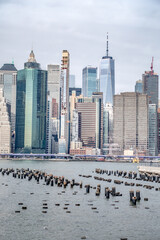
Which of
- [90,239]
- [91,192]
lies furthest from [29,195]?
[90,239]

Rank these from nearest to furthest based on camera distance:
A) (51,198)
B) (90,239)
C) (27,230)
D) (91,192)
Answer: (90,239) → (27,230) → (51,198) → (91,192)

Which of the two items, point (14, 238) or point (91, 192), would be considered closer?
point (14, 238)

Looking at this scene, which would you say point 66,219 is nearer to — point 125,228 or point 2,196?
point 125,228

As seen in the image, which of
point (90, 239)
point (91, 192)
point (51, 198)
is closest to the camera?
point (90, 239)

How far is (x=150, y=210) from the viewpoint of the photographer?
76062mm

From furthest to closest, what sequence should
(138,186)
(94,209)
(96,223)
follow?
1. (138,186)
2. (94,209)
3. (96,223)

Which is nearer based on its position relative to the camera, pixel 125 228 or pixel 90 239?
pixel 90 239

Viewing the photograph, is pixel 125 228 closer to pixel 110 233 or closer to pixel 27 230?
pixel 110 233

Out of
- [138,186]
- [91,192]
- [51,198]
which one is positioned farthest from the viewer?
[138,186]

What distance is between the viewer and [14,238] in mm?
55031

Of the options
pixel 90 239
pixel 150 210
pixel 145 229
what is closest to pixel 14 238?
pixel 90 239

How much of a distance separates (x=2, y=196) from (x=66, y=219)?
29940mm

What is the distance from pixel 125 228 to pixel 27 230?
1337 centimetres

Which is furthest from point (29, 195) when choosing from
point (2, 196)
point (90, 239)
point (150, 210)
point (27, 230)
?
point (90, 239)
